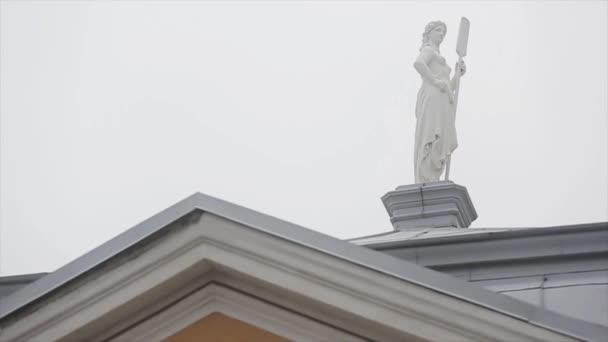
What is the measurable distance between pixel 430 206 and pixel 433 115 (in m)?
1.48

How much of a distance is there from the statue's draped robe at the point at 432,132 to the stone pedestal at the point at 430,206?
63 centimetres

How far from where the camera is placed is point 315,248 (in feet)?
22.5

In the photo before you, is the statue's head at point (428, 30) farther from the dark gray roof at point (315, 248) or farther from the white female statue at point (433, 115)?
the dark gray roof at point (315, 248)

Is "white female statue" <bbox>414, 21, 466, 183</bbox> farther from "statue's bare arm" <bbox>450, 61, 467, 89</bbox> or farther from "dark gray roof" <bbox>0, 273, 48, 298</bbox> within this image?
"dark gray roof" <bbox>0, 273, 48, 298</bbox>

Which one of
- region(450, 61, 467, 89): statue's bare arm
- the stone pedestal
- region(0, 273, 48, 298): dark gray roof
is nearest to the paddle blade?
→ region(450, 61, 467, 89): statue's bare arm

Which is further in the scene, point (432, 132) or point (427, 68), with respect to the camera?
point (427, 68)

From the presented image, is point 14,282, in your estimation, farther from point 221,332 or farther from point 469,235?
point 221,332

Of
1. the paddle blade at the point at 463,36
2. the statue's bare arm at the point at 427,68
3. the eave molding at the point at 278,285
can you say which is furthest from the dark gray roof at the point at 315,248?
the paddle blade at the point at 463,36

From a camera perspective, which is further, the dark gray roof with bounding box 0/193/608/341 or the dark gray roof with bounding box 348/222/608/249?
the dark gray roof with bounding box 348/222/608/249

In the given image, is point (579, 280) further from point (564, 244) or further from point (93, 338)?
point (93, 338)

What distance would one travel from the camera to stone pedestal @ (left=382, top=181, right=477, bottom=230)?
13367 mm

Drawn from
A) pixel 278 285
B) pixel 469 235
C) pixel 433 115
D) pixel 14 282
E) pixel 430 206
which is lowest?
pixel 278 285

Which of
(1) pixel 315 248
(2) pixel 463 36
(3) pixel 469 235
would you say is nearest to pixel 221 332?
(1) pixel 315 248

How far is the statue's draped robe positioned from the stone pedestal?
625 millimetres
